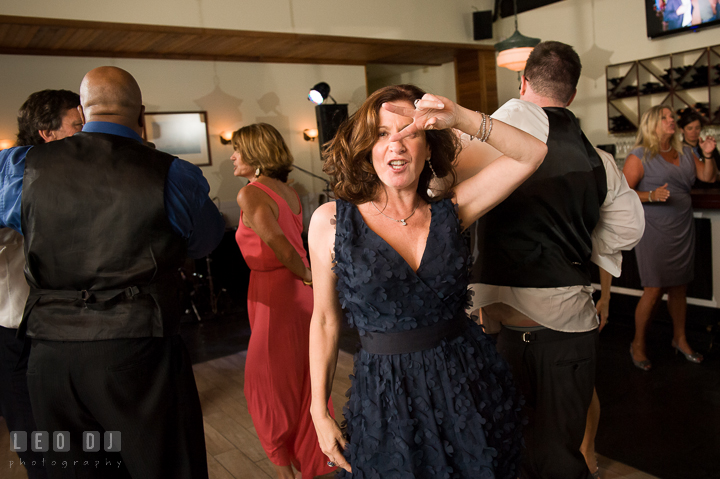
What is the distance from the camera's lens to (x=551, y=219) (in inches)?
73.2

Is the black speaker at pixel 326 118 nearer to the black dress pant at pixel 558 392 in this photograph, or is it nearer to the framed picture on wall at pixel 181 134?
the framed picture on wall at pixel 181 134

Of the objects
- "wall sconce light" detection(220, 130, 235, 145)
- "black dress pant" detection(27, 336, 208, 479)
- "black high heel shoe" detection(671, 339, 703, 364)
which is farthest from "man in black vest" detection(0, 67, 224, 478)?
"wall sconce light" detection(220, 130, 235, 145)

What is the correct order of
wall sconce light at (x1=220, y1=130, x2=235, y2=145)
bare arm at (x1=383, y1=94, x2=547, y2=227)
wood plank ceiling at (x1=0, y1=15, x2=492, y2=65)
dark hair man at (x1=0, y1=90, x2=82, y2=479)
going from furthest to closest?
wall sconce light at (x1=220, y1=130, x2=235, y2=145)
wood plank ceiling at (x1=0, y1=15, x2=492, y2=65)
dark hair man at (x1=0, y1=90, x2=82, y2=479)
bare arm at (x1=383, y1=94, x2=547, y2=227)

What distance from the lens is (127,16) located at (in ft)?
19.6

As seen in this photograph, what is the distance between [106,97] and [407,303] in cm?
113

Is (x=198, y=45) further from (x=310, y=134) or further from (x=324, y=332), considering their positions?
(x=324, y=332)

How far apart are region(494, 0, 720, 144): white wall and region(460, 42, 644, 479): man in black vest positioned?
19.2ft

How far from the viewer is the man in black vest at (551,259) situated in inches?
73.2

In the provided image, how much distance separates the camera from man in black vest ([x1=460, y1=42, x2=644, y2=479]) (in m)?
1.86

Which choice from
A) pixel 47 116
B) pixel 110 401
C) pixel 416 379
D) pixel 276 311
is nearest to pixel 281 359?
pixel 276 311

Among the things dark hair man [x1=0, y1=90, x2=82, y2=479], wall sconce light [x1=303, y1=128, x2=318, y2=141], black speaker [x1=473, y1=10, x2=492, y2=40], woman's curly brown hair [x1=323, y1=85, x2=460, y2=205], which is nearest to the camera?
woman's curly brown hair [x1=323, y1=85, x2=460, y2=205]

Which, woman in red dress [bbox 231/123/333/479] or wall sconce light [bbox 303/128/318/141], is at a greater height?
wall sconce light [bbox 303/128/318/141]

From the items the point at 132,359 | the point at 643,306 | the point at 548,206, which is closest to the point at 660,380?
the point at 643,306

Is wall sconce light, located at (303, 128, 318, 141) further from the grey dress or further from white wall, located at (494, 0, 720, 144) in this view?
the grey dress
